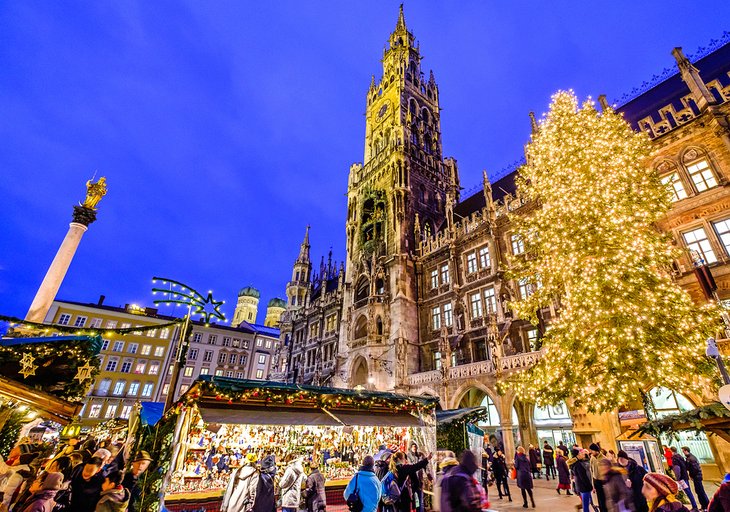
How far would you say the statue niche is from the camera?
3388 cm

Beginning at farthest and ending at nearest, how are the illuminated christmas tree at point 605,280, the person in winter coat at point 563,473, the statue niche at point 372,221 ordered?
the statue niche at point 372,221, the person in winter coat at point 563,473, the illuminated christmas tree at point 605,280

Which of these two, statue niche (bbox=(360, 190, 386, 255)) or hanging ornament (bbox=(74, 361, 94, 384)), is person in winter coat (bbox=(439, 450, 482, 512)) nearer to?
hanging ornament (bbox=(74, 361, 94, 384))

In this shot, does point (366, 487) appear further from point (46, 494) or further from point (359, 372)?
point (359, 372)

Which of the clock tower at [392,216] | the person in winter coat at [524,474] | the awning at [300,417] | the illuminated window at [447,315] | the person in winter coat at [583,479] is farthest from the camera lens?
the clock tower at [392,216]

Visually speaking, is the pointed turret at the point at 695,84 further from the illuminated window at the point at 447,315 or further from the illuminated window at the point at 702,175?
the illuminated window at the point at 447,315

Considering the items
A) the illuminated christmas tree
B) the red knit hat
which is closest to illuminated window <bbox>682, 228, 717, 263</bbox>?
the illuminated christmas tree

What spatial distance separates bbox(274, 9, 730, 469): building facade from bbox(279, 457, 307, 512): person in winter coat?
9.99 m

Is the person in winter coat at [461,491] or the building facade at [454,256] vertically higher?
the building facade at [454,256]

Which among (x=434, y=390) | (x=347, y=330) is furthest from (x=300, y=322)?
(x=434, y=390)

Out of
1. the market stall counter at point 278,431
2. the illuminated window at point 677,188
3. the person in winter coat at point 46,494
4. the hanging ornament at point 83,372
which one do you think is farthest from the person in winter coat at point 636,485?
the illuminated window at point 677,188

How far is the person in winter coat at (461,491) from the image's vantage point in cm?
378

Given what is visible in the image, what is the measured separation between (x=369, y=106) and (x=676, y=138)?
34441mm

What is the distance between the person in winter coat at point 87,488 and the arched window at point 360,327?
25.7 metres

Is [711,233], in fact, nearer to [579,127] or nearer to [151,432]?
[579,127]
